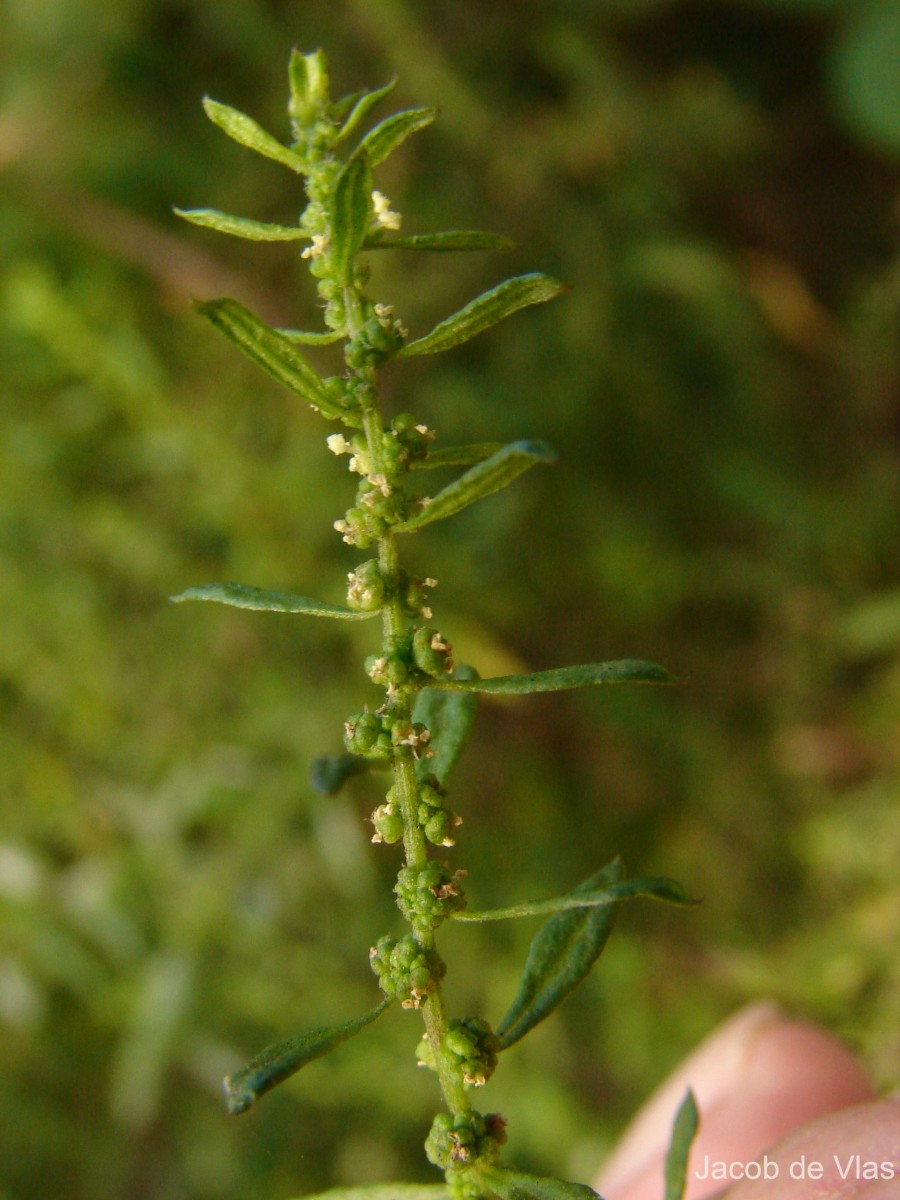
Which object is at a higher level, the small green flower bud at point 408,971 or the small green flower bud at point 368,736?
the small green flower bud at point 368,736

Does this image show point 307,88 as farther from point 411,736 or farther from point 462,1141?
point 462,1141

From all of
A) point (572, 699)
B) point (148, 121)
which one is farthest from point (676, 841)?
point (148, 121)

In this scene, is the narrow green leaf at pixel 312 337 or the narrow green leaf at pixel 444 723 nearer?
the narrow green leaf at pixel 312 337

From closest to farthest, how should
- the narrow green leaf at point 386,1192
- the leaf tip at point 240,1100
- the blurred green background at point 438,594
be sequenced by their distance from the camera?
the leaf tip at point 240,1100 < the narrow green leaf at point 386,1192 < the blurred green background at point 438,594

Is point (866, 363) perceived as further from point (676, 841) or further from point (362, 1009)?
point (362, 1009)

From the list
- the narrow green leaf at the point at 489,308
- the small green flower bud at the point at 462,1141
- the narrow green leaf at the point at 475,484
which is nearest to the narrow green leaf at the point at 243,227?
the narrow green leaf at the point at 489,308

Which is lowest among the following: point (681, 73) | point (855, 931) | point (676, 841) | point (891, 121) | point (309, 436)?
point (855, 931)

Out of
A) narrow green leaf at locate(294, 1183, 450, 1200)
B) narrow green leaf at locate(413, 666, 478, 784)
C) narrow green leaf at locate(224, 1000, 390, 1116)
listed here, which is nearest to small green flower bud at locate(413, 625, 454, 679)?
narrow green leaf at locate(413, 666, 478, 784)

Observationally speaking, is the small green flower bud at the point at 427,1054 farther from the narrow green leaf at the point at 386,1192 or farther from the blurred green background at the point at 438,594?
the blurred green background at the point at 438,594
